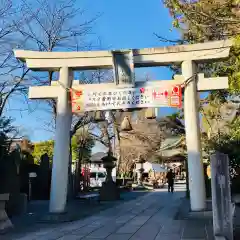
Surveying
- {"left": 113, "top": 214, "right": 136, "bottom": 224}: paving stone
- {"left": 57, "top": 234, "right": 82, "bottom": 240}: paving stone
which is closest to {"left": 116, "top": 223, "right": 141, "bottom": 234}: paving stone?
{"left": 113, "top": 214, "right": 136, "bottom": 224}: paving stone

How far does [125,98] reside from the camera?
12.5 metres

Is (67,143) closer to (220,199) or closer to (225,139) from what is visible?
(220,199)

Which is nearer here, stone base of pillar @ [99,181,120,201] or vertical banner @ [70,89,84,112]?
vertical banner @ [70,89,84,112]

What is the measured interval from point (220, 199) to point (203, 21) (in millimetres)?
3789

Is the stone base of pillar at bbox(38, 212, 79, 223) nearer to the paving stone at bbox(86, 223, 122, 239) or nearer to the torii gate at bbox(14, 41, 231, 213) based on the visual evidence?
the torii gate at bbox(14, 41, 231, 213)

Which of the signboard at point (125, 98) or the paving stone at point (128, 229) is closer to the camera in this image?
the paving stone at point (128, 229)

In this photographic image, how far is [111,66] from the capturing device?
12852 millimetres

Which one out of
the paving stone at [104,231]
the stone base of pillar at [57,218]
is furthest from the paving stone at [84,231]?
the stone base of pillar at [57,218]

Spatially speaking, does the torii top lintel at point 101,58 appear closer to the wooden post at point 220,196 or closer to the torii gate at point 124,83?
the torii gate at point 124,83

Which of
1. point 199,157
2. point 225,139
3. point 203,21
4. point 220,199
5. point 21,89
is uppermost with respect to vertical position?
point 21,89

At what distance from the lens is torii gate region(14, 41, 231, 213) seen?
11.9 m

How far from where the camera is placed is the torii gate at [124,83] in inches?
470

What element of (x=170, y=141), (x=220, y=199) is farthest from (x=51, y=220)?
(x=170, y=141)

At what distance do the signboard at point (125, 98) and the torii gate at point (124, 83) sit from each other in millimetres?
76
